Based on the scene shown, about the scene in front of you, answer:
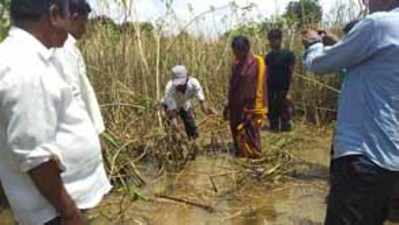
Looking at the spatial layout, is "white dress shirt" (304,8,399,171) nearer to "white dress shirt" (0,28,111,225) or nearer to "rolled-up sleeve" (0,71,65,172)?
"white dress shirt" (0,28,111,225)

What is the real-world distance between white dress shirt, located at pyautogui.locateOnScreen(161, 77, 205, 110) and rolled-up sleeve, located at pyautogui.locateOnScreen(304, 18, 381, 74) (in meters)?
4.85

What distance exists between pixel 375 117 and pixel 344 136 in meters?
0.15

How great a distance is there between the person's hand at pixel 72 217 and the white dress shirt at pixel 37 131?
0.04 meters

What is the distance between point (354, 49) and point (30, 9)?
1245mm

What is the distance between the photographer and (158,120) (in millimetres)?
6984

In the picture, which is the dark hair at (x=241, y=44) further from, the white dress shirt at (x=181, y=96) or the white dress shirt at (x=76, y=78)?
the white dress shirt at (x=76, y=78)

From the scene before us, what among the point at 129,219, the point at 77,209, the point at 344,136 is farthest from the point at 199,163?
the point at 77,209

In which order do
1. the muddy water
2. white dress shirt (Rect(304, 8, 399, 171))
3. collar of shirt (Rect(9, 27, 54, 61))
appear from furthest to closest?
the muddy water, white dress shirt (Rect(304, 8, 399, 171)), collar of shirt (Rect(9, 27, 54, 61))

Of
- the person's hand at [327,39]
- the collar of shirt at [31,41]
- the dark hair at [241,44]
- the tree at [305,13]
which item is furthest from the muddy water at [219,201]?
the tree at [305,13]

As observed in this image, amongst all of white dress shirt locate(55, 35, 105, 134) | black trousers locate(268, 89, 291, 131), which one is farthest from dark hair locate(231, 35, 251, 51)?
white dress shirt locate(55, 35, 105, 134)

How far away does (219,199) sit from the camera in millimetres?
5840

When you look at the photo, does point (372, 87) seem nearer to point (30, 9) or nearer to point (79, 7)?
point (79, 7)

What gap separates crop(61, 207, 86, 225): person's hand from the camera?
2.05 m

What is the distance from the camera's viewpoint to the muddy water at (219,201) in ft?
17.2
